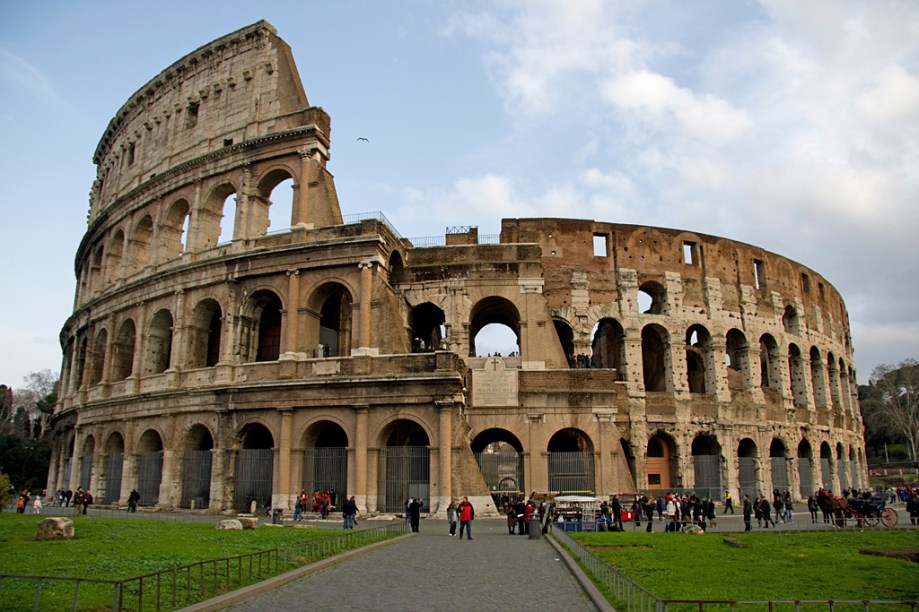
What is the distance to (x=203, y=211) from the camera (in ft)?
92.3

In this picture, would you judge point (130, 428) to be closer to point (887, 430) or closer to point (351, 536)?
point (351, 536)

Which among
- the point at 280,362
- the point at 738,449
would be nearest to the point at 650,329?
the point at 738,449

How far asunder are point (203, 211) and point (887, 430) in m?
59.7

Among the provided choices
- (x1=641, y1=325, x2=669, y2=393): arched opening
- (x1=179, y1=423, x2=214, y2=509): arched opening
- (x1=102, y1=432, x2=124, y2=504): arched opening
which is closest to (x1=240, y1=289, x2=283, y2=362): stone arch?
(x1=179, y1=423, x2=214, y2=509): arched opening

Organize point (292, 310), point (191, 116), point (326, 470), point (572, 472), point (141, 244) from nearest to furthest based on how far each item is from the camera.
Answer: point (326, 470) < point (292, 310) < point (572, 472) < point (191, 116) < point (141, 244)

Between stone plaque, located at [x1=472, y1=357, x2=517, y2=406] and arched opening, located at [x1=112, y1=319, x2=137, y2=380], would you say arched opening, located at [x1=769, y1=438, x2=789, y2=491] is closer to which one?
stone plaque, located at [x1=472, y1=357, x2=517, y2=406]

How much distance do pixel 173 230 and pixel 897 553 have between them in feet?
91.1

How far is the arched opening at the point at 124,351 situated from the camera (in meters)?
30.1

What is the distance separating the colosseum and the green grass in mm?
7395

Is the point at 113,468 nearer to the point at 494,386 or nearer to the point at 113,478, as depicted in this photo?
the point at 113,478

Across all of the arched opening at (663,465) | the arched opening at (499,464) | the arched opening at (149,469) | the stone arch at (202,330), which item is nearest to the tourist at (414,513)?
the arched opening at (499,464)

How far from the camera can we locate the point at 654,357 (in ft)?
106

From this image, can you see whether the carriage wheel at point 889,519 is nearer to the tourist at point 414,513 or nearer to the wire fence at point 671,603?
the wire fence at point 671,603

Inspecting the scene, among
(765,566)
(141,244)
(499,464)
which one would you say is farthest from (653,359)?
(141,244)
